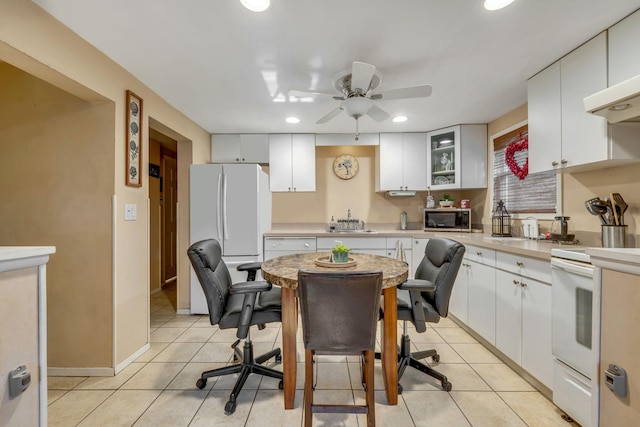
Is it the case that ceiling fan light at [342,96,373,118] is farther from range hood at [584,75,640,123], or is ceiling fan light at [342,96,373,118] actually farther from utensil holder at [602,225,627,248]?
utensil holder at [602,225,627,248]

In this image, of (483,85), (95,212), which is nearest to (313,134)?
(483,85)

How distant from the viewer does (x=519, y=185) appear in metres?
3.02

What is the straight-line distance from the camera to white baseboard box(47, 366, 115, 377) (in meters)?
2.12

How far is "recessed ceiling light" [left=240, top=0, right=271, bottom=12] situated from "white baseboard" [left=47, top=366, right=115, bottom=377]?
105 inches

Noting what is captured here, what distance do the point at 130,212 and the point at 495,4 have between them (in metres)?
2.87

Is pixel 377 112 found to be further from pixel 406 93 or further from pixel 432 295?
pixel 432 295

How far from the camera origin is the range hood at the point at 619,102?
130cm

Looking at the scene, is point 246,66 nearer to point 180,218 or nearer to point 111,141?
point 111,141

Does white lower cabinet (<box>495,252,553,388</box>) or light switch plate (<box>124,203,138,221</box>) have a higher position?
light switch plate (<box>124,203,138,221</box>)

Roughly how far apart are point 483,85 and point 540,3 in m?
1.00

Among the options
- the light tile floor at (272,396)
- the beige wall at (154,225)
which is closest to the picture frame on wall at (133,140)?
the light tile floor at (272,396)

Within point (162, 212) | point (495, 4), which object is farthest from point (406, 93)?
point (162, 212)

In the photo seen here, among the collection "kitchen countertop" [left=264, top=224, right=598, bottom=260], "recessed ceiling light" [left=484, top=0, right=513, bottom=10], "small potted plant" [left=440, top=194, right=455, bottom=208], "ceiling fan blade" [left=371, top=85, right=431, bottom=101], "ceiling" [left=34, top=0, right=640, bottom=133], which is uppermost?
"ceiling" [left=34, top=0, right=640, bottom=133]

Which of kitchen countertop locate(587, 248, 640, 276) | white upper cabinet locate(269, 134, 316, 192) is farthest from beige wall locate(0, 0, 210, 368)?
kitchen countertop locate(587, 248, 640, 276)
